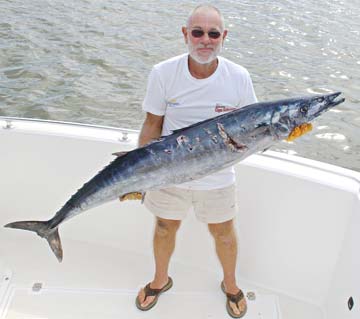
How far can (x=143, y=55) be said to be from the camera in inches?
333

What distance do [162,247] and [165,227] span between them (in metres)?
0.16

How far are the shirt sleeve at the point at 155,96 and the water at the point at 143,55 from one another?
3.46 m

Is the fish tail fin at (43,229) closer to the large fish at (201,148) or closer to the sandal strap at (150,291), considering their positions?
the large fish at (201,148)

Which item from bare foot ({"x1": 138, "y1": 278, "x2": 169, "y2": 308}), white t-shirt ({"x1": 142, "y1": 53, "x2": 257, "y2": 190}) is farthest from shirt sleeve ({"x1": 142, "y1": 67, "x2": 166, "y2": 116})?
bare foot ({"x1": 138, "y1": 278, "x2": 169, "y2": 308})

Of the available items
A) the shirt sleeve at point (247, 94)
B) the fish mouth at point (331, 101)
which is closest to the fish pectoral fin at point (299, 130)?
the fish mouth at point (331, 101)

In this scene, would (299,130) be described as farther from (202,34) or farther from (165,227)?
(165,227)

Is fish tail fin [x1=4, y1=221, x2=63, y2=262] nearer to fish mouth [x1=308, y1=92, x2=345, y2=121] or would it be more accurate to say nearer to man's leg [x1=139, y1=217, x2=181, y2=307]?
man's leg [x1=139, y1=217, x2=181, y2=307]

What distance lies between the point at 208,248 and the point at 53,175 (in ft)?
3.93

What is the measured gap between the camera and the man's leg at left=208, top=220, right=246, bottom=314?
275cm

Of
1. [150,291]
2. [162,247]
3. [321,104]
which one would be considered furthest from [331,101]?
[150,291]

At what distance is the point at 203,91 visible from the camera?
239cm

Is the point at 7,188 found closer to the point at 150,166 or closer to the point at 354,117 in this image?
the point at 150,166

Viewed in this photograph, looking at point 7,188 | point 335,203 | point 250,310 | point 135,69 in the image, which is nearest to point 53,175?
point 7,188

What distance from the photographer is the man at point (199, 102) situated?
2295 millimetres
